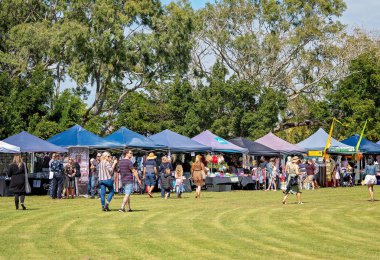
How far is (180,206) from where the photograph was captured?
1033 inches

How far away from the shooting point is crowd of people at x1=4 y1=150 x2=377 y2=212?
76.7 feet

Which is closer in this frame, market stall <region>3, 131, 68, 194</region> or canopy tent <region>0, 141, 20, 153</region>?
canopy tent <region>0, 141, 20, 153</region>

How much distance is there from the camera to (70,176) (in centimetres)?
3356

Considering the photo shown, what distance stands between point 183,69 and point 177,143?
48.0 ft

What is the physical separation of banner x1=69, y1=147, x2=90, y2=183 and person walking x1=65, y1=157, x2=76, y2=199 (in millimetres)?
846

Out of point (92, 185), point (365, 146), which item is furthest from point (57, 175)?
point (365, 146)

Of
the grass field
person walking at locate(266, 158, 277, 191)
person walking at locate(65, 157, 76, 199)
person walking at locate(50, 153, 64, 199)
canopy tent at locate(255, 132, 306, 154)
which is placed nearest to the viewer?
the grass field

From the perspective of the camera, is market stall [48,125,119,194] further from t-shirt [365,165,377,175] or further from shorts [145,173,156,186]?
t-shirt [365,165,377,175]

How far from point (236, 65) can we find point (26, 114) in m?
22.3

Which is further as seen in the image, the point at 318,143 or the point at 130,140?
the point at 318,143

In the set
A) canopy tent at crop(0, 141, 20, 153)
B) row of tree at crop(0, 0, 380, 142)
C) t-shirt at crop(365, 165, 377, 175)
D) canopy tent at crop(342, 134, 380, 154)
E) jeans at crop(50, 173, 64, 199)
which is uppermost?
row of tree at crop(0, 0, 380, 142)

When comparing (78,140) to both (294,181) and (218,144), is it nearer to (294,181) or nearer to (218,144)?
(218,144)

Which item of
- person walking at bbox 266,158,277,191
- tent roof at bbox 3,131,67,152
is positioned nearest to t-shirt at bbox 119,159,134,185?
tent roof at bbox 3,131,67,152

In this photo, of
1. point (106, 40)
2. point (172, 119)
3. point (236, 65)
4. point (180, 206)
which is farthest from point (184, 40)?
point (180, 206)
